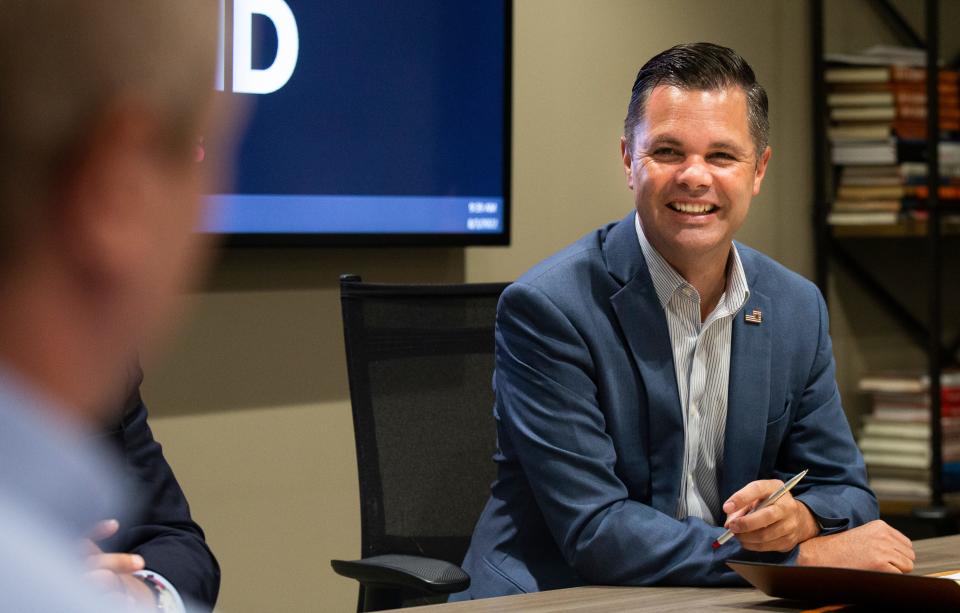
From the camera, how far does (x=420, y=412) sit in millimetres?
2217

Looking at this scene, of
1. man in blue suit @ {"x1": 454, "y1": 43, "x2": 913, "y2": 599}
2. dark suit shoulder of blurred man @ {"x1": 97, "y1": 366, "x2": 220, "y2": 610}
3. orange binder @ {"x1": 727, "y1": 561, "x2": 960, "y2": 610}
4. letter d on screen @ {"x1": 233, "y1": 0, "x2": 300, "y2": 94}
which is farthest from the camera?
letter d on screen @ {"x1": 233, "y1": 0, "x2": 300, "y2": 94}

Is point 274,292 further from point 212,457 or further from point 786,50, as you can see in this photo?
point 786,50

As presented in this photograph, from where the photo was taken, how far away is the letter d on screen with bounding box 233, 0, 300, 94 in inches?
117

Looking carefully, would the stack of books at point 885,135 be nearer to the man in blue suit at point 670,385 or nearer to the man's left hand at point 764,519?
the man in blue suit at point 670,385

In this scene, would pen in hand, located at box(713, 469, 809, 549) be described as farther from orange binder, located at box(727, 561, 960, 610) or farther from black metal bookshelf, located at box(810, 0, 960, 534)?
black metal bookshelf, located at box(810, 0, 960, 534)

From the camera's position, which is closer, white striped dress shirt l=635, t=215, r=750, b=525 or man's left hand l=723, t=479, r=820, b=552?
man's left hand l=723, t=479, r=820, b=552

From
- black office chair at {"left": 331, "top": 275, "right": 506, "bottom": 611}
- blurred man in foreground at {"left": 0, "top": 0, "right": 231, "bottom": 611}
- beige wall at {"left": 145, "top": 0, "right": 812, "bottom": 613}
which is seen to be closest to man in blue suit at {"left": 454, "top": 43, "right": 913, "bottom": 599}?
black office chair at {"left": 331, "top": 275, "right": 506, "bottom": 611}

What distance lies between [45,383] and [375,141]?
9.85ft

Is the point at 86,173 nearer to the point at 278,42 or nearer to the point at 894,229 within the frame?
the point at 278,42

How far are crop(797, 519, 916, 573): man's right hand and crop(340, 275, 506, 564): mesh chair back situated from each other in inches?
27.8

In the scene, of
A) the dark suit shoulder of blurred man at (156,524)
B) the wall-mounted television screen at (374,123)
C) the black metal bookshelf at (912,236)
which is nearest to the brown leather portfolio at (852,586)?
the dark suit shoulder of blurred man at (156,524)

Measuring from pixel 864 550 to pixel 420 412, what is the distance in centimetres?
85

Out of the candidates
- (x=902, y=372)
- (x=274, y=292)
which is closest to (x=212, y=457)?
(x=274, y=292)

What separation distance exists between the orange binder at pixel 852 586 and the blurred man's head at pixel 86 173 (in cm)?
109
